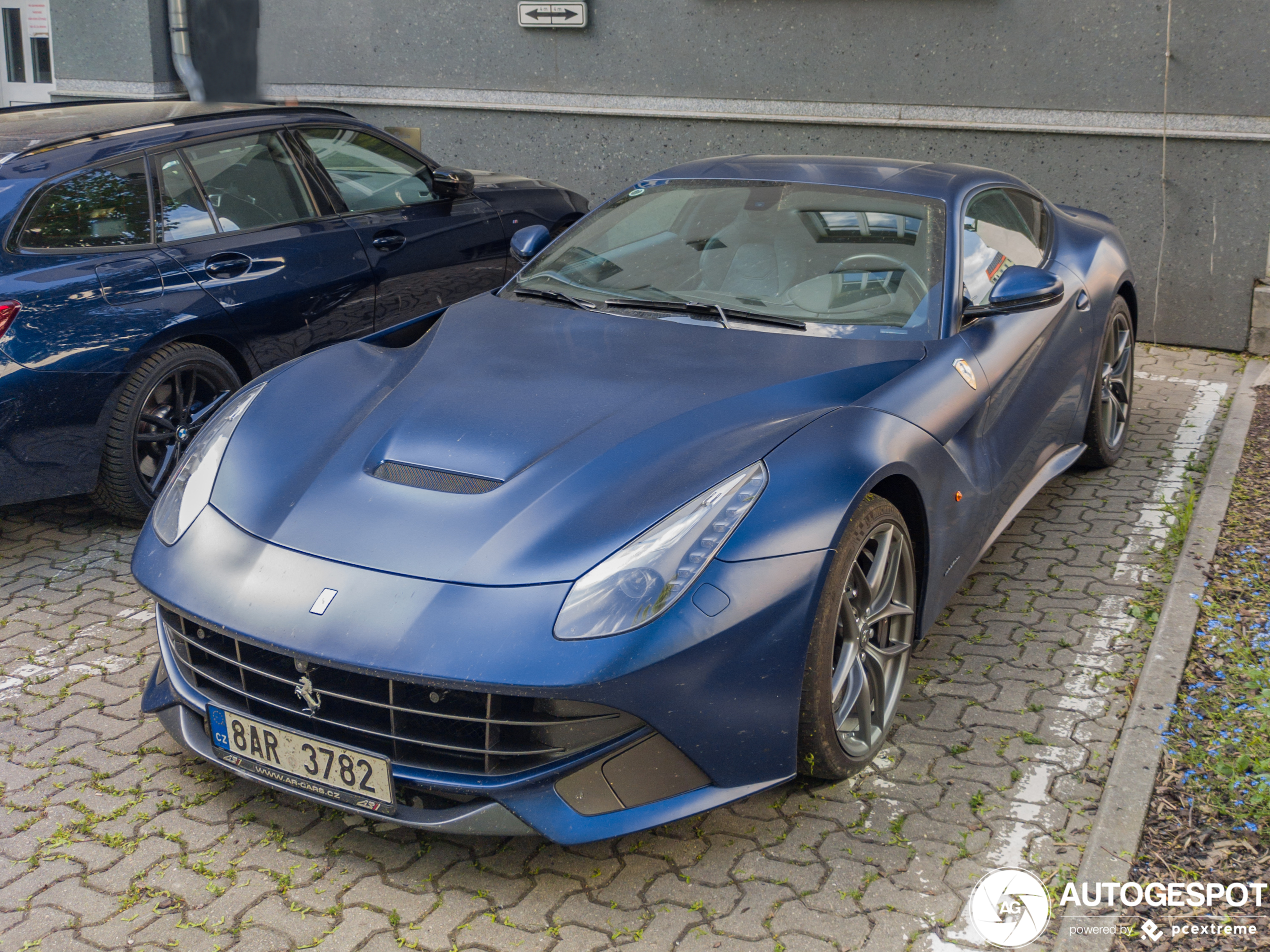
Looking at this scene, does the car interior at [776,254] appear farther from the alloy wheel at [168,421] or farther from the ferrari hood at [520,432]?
the alloy wheel at [168,421]

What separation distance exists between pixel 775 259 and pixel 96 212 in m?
2.82

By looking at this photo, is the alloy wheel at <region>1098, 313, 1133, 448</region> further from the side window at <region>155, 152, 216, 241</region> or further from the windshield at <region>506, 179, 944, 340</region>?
the side window at <region>155, 152, 216, 241</region>

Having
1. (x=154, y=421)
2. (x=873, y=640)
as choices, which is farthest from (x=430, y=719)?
(x=154, y=421)

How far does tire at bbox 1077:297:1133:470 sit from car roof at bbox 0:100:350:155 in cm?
404

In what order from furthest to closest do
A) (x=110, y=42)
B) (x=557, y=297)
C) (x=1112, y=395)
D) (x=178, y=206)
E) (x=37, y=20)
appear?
(x=37, y=20) → (x=110, y=42) → (x=1112, y=395) → (x=178, y=206) → (x=557, y=297)

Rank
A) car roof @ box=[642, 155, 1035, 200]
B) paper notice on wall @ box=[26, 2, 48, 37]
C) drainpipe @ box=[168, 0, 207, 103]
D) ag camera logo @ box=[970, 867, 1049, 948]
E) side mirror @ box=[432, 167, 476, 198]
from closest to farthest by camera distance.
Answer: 1. ag camera logo @ box=[970, 867, 1049, 948]
2. car roof @ box=[642, 155, 1035, 200]
3. side mirror @ box=[432, 167, 476, 198]
4. drainpipe @ box=[168, 0, 207, 103]
5. paper notice on wall @ box=[26, 2, 48, 37]

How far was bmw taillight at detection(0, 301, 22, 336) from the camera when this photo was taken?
436cm

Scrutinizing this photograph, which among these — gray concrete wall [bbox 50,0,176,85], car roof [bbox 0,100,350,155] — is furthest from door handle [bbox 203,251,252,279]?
gray concrete wall [bbox 50,0,176,85]

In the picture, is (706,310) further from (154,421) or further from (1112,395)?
(1112,395)

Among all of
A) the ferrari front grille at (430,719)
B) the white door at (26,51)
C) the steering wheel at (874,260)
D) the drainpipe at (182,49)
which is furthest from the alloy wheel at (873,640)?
the white door at (26,51)

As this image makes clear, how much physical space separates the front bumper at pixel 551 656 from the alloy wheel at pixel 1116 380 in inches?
124

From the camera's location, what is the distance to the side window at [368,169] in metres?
5.93

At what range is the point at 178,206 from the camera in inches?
202

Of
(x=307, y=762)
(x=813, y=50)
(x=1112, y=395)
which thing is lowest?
(x=307, y=762)
